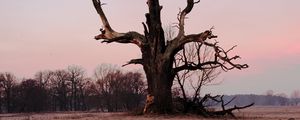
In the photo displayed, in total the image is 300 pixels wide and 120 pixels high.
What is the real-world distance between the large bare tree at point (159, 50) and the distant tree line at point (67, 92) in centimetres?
7483

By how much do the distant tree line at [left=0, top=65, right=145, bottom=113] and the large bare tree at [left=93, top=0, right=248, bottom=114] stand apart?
246 feet

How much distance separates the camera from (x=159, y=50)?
3148 cm

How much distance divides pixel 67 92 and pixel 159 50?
98.2 metres

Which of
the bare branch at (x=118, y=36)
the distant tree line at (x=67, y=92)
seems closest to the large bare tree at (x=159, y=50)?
the bare branch at (x=118, y=36)

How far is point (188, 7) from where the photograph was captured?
3288cm

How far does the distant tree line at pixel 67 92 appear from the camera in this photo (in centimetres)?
11450

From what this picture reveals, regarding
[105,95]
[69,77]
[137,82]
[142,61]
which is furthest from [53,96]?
[142,61]

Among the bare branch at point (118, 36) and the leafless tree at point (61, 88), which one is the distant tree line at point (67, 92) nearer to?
the leafless tree at point (61, 88)

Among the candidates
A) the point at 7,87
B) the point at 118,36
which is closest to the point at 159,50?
the point at 118,36

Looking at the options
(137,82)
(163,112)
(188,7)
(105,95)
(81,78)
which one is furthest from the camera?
(81,78)

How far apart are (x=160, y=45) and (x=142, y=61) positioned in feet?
5.21

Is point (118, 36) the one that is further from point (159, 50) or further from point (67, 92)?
point (67, 92)

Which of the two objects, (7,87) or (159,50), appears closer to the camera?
(159,50)

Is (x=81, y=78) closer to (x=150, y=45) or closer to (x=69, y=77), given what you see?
(x=69, y=77)
